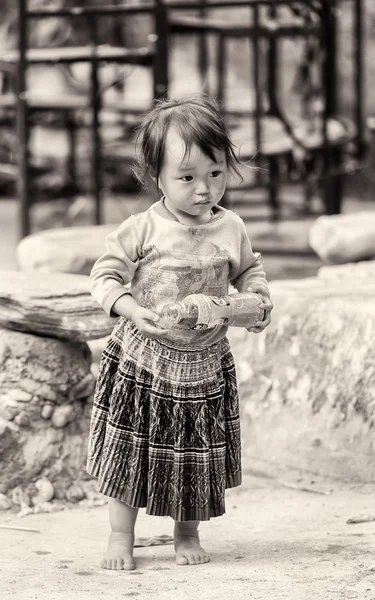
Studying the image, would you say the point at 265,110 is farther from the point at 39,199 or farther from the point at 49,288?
the point at 49,288

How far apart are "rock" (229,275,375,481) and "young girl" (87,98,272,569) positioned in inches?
36.3

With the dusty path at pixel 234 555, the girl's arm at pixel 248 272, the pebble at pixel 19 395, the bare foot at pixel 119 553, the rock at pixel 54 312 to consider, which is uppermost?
the girl's arm at pixel 248 272

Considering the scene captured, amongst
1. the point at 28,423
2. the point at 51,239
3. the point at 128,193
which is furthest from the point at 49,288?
the point at 128,193

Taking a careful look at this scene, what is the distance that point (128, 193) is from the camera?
9.98 m

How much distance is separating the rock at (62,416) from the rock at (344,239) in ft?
8.63


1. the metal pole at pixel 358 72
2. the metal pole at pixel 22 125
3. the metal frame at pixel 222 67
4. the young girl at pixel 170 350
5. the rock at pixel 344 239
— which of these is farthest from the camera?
the metal pole at pixel 358 72

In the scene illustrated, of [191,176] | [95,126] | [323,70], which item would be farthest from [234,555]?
[323,70]

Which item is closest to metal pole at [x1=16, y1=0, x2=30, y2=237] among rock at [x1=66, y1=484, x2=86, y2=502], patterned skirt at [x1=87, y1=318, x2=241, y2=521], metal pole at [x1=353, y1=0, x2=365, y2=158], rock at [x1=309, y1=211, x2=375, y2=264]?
rock at [x1=309, y1=211, x2=375, y2=264]

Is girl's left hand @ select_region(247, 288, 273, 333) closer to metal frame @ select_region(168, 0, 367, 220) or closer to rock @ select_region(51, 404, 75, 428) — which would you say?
rock @ select_region(51, 404, 75, 428)

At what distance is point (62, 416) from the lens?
3504 millimetres

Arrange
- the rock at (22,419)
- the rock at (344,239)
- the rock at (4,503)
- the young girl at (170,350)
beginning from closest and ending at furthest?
the young girl at (170,350)
the rock at (4,503)
the rock at (22,419)
the rock at (344,239)

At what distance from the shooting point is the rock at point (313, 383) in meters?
3.65

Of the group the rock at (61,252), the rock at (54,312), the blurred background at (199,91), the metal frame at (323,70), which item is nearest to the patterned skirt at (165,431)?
the rock at (54,312)

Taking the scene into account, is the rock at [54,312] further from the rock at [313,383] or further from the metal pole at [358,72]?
the metal pole at [358,72]
